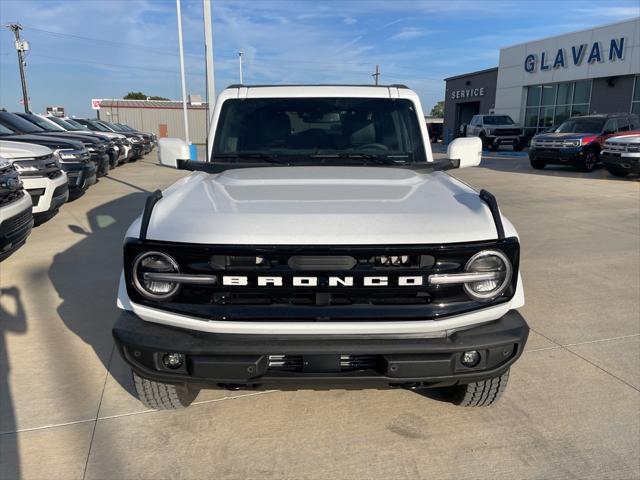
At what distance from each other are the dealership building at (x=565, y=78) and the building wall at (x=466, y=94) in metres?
0.07

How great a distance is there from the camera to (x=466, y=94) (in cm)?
3912

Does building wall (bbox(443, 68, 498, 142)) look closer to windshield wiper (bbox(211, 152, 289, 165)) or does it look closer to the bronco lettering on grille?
windshield wiper (bbox(211, 152, 289, 165))

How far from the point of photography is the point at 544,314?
4.46 m

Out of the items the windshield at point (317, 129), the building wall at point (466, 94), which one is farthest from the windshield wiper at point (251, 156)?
the building wall at point (466, 94)

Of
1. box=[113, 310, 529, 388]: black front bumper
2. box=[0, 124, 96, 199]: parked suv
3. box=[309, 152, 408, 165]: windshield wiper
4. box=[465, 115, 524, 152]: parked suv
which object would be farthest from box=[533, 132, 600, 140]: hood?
box=[113, 310, 529, 388]: black front bumper

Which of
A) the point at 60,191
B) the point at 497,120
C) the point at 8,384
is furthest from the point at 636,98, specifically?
the point at 8,384

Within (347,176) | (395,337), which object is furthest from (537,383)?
(347,176)

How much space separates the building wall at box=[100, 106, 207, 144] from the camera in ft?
163

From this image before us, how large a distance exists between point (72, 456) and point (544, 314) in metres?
3.81

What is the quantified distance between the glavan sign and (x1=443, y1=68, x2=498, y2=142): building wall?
452 centimetres

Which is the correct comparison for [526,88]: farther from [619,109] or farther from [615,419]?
[615,419]

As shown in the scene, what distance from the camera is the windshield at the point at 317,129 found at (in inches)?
146

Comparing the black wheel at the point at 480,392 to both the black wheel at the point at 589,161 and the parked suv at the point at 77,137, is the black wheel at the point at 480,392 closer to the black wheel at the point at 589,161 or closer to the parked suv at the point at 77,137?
the parked suv at the point at 77,137

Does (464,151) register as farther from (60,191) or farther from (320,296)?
(60,191)
